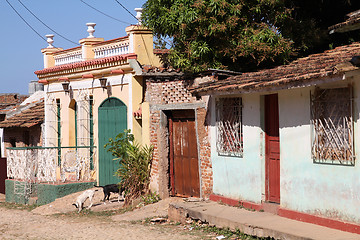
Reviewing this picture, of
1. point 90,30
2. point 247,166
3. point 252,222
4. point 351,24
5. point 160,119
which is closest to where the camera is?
point 252,222

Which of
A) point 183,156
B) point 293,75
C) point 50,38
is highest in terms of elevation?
point 50,38

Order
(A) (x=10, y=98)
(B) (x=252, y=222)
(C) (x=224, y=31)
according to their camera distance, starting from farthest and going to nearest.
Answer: (A) (x=10, y=98), (C) (x=224, y=31), (B) (x=252, y=222)

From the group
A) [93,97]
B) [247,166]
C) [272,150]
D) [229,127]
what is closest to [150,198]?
[229,127]

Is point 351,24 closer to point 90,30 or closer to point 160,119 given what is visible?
point 160,119

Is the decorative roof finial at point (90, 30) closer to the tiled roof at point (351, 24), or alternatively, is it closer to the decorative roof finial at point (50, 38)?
the decorative roof finial at point (50, 38)

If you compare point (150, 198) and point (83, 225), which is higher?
point (150, 198)

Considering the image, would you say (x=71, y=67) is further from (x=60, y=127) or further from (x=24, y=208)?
(x=24, y=208)

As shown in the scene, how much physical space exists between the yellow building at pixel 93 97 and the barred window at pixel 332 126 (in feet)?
19.0

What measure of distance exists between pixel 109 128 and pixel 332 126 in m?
8.97

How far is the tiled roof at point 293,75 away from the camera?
26.6ft

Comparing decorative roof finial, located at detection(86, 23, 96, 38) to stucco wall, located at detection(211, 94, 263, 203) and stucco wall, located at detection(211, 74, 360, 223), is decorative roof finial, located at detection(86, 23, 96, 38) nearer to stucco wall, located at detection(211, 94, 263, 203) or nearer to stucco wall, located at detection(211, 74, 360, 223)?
stucco wall, located at detection(211, 74, 360, 223)

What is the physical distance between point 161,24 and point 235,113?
131 inches

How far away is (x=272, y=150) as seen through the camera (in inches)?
412

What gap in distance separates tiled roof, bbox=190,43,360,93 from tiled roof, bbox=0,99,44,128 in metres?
11.1
